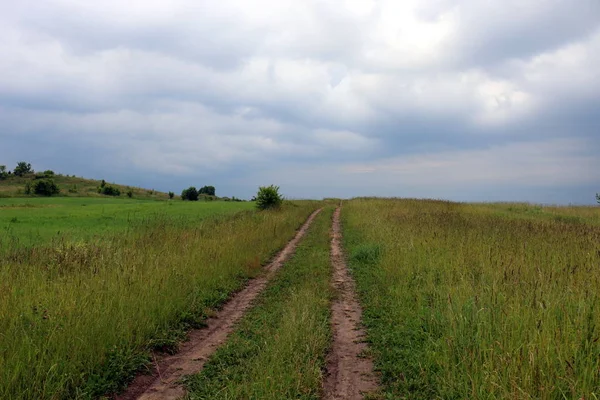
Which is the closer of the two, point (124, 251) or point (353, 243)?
point (124, 251)

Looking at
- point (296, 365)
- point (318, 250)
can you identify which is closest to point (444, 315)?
point (296, 365)

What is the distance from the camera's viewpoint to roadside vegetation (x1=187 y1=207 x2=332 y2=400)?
13.9 ft

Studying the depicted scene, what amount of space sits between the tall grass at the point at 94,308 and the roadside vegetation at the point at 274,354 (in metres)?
1.12

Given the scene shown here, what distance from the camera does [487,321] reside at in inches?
195

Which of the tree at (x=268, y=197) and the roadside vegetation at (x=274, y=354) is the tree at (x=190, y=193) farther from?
the roadside vegetation at (x=274, y=354)

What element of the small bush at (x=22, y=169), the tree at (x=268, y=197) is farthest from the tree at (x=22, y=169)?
the tree at (x=268, y=197)

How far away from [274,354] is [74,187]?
88.3 m

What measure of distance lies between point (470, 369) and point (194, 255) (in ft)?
25.7

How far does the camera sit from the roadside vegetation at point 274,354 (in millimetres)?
4238

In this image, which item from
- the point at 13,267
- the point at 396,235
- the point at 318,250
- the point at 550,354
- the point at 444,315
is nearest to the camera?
the point at 550,354

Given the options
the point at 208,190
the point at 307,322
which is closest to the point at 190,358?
the point at 307,322

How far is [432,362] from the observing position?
16.0 ft

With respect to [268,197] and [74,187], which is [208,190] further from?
[268,197]

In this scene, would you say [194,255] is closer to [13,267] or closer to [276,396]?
[13,267]
